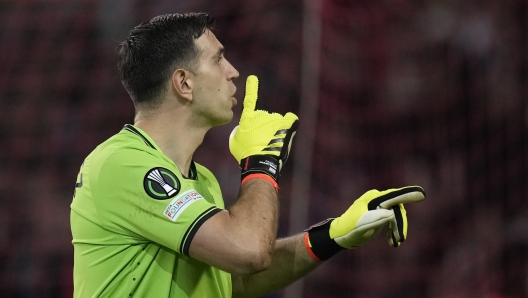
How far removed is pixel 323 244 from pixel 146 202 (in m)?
0.79

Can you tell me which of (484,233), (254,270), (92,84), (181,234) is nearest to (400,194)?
(254,270)

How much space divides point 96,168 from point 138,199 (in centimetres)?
19

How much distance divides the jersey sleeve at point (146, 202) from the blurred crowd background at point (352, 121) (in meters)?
2.26

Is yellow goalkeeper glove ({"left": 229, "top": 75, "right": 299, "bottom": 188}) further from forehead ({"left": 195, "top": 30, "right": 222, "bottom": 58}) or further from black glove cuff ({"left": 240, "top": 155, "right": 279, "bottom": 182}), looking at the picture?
forehead ({"left": 195, "top": 30, "right": 222, "bottom": 58})

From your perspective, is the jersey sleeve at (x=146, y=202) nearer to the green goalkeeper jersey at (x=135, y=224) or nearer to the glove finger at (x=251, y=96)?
the green goalkeeper jersey at (x=135, y=224)

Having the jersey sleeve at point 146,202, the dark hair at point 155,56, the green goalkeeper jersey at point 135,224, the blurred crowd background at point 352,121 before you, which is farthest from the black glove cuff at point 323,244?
the blurred crowd background at point 352,121

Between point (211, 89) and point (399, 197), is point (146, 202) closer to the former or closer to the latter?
point (211, 89)

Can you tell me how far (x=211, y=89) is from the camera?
278 centimetres

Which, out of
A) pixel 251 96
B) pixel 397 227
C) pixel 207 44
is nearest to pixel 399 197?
pixel 397 227

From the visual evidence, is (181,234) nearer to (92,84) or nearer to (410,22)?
(410,22)

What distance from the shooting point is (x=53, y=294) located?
16.3ft

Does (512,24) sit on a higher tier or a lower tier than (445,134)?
higher

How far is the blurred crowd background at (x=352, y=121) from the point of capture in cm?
418

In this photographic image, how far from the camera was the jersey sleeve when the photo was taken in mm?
2334
